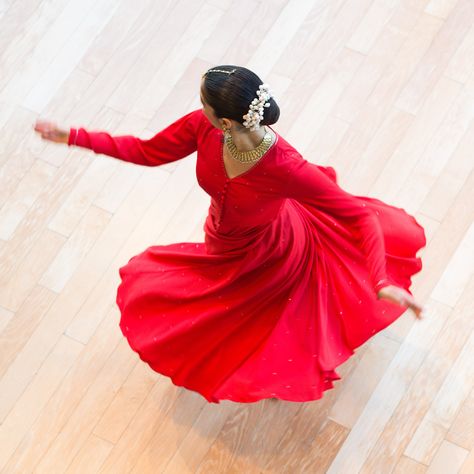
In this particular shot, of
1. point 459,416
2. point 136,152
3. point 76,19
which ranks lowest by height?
point 459,416

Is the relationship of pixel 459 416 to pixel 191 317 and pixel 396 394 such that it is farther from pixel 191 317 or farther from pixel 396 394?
pixel 191 317

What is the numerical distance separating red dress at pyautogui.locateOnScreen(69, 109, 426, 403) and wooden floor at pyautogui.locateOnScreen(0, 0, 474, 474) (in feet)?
1.39

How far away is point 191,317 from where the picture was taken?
7.91 feet

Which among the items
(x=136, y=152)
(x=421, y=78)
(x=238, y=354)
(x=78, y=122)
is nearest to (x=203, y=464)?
(x=238, y=354)

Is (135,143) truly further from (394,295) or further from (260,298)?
(394,295)

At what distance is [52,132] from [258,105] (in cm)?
66

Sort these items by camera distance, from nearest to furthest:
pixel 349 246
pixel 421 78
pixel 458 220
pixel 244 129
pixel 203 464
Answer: pixel 244 129, pixel 349 246, pixel 203 464, pixel 458 220, pixel 421 78

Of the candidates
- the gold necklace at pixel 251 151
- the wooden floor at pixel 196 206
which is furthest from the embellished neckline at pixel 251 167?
the wooden floor at pixel 196 206

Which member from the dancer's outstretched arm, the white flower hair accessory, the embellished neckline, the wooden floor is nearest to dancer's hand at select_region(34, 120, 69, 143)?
the dancer's outstretched arm

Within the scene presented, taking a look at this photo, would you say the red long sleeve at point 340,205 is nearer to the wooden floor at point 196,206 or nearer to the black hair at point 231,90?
the black hair at point 231,90

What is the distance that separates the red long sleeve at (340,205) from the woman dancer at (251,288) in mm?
27

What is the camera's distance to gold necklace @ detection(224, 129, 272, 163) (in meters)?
2.02

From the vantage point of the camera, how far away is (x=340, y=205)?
207 centimetres

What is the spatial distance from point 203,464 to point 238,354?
0.52m
